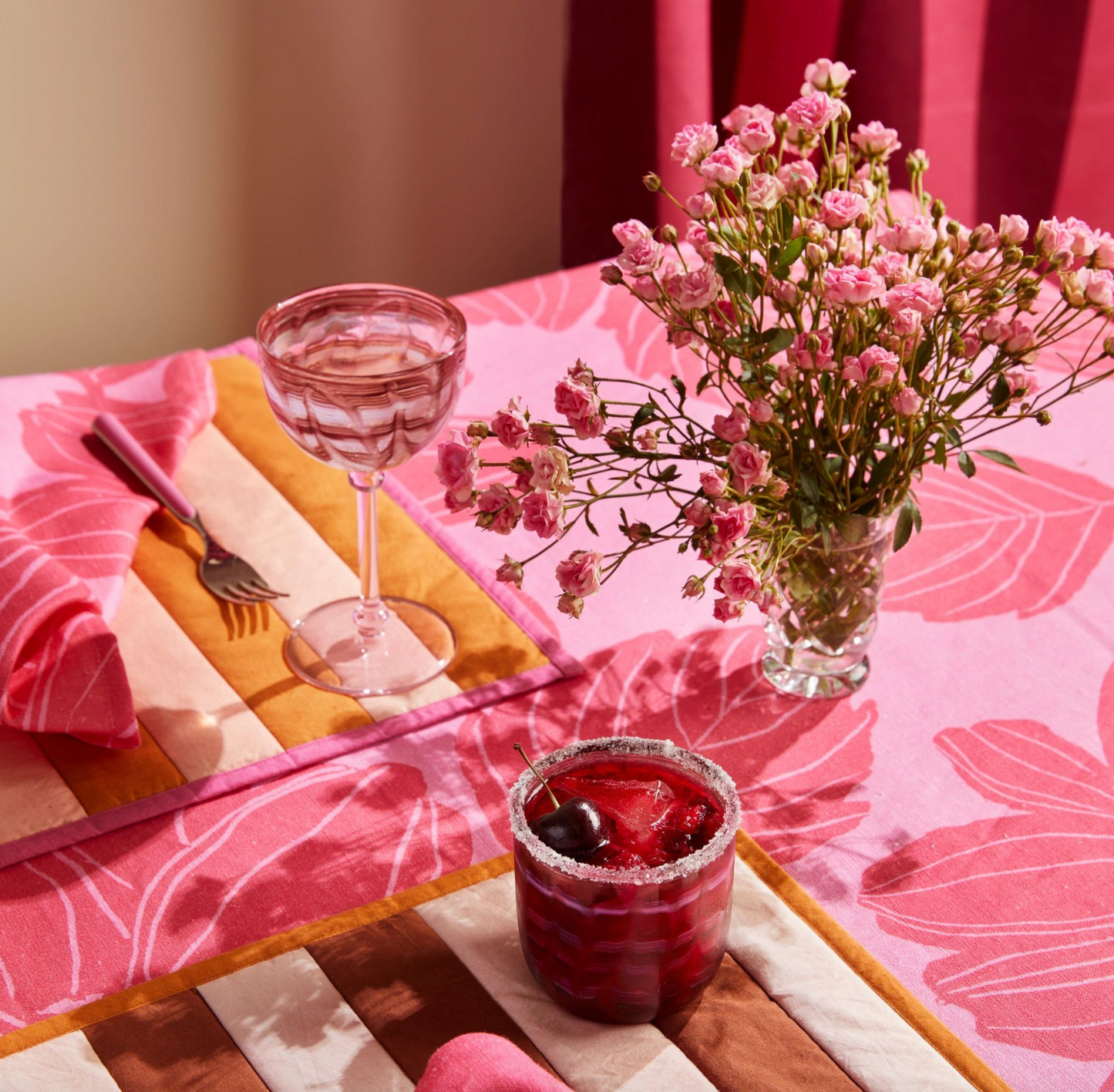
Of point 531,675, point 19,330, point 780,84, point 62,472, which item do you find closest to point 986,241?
point 531,675

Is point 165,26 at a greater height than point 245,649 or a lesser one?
greater

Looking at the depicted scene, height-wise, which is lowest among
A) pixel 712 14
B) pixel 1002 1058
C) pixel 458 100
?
pixel 1002 1058

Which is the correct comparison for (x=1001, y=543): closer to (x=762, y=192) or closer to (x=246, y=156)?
(x=762, y=192)

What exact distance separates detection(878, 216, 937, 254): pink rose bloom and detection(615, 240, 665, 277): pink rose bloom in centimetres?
12

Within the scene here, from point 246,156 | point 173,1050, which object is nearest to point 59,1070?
point 173,1050

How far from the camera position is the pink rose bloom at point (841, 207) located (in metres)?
A: 0.68

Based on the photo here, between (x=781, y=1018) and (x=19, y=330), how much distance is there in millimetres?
1570

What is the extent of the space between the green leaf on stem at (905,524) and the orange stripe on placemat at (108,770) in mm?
437

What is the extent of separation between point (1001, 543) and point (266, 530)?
55 cm

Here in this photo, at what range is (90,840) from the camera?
29.5 inches

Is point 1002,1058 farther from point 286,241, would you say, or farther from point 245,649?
point 286,241

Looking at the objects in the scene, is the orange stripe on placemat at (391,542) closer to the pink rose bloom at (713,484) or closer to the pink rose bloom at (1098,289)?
the pink rose bloom at (713,484)

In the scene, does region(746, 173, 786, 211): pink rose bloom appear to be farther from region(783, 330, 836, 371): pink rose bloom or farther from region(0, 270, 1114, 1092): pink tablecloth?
region(0, 270, 1114, 1092): pink tablecloth

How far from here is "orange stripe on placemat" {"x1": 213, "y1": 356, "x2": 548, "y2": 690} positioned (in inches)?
35.3
